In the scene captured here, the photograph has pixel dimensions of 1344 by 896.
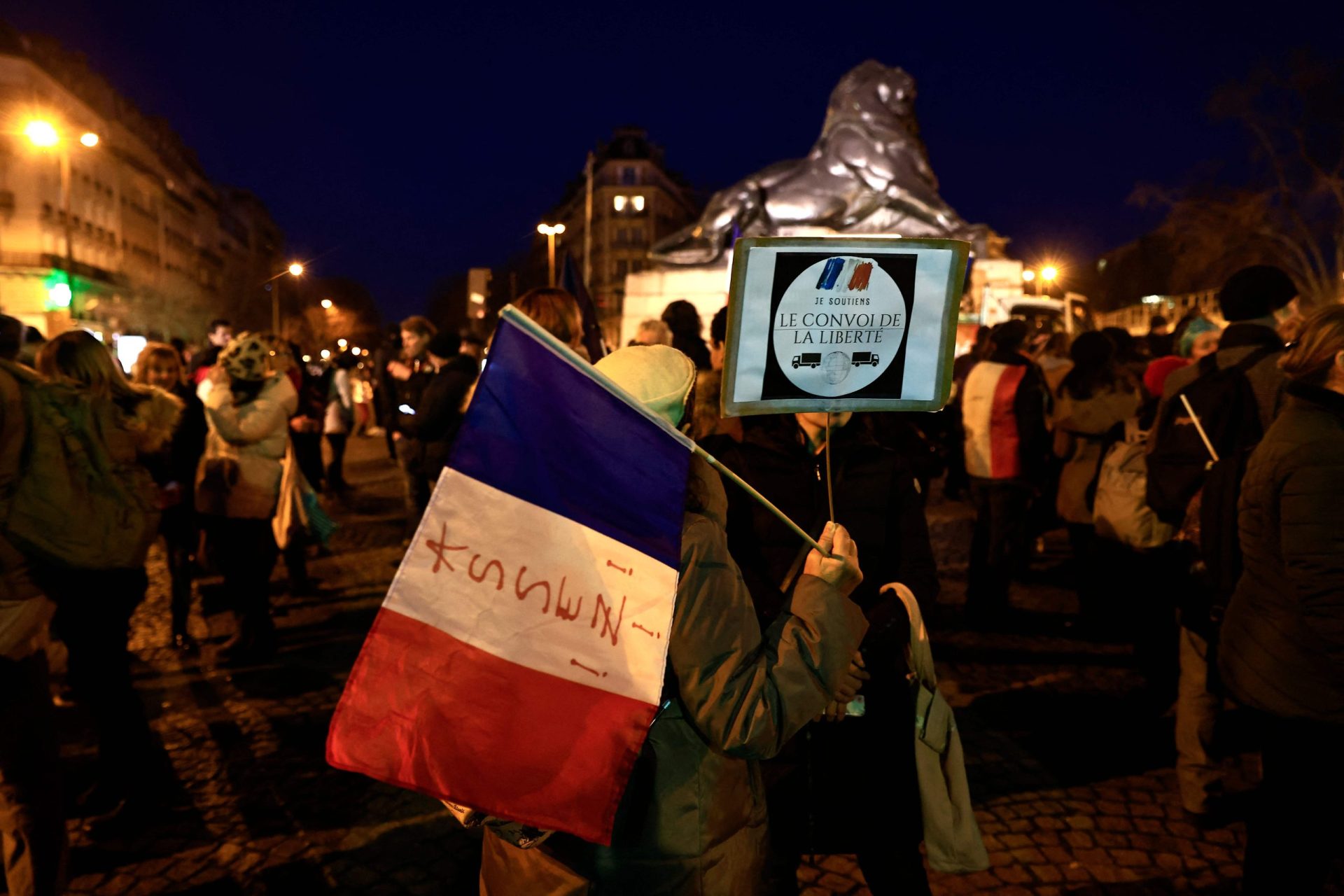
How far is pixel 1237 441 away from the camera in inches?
148

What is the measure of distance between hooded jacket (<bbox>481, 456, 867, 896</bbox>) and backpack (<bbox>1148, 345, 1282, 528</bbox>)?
8.32ft

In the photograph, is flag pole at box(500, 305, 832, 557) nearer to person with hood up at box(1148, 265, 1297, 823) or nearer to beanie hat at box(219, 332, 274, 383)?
person with hood up at box(1148, 265, 1297, 823)

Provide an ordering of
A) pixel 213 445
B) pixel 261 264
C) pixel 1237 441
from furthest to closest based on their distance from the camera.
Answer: pixel 261 264, pixel 213 445, pixel 1237 441

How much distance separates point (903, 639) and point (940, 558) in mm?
5664

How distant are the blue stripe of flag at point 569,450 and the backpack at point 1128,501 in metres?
3.60

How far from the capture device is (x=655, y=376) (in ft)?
5.92

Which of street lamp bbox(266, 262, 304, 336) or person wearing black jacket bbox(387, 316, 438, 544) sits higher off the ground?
street lamp bbox(266, 262, 304, 336)

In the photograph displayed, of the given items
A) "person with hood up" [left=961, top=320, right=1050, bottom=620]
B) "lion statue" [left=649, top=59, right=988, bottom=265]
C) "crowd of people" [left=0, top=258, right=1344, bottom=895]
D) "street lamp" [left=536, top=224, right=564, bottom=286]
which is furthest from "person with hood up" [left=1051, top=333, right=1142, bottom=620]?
"lion statue" [left=649, top=59, right=988, bottom=265]

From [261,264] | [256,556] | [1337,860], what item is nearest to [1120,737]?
[1337,860]

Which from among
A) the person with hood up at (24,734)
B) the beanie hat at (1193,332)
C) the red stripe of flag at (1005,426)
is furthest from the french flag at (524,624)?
the beanie hat at (1193,332)

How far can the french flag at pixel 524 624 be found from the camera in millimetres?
1482

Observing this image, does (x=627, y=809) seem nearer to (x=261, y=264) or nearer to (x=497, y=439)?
(x=497, y=439)

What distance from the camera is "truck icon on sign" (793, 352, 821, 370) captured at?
2.20 m

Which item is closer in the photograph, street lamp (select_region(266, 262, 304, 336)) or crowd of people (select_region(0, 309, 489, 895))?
crowd of people (select_region(0, 309, 489, 895))
